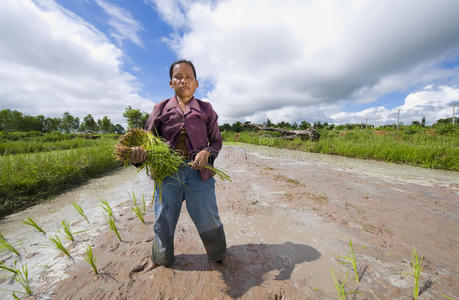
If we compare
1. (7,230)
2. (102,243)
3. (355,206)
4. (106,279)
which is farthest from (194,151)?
(7,230)

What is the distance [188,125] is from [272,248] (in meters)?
1.47

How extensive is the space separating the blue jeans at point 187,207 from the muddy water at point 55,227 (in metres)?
0.92

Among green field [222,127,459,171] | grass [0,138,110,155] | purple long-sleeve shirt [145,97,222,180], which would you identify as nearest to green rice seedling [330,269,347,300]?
purple long-sleeve shirt [145,97,222,180]

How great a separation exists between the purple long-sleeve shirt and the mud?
0.91 meters

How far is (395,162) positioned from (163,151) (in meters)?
7.82

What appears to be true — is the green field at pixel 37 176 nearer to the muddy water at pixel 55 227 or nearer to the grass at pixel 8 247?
the muddy water at pixel 55 227

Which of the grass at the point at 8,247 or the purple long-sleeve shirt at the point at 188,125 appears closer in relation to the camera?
the purple long-sleeve shirt at the point at 188,125

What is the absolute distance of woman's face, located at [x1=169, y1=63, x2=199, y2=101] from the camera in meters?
1.41

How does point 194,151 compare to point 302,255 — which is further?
point 302,255

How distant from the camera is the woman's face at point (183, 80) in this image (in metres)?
1.41

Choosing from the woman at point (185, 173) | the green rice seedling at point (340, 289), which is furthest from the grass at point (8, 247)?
the green rice seedling at point (340, 289)

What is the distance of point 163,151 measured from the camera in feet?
4.03

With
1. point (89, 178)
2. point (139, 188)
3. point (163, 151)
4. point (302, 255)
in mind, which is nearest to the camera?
point (163, 151)

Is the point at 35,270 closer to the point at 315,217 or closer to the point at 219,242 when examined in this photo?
the point at 219,242
